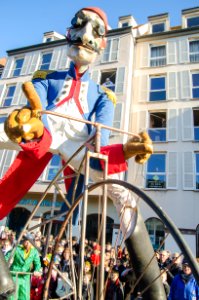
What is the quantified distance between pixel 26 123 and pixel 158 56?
1415 cm

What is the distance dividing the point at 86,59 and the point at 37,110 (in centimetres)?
73

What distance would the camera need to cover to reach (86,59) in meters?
2.09

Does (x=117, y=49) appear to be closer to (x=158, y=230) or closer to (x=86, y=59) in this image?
(x=158, y=230)

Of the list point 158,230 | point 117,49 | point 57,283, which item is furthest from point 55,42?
point 57,283

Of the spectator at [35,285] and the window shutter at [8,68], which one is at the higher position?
the window shutter at [8,68]

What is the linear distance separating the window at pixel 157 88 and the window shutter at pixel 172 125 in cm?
98

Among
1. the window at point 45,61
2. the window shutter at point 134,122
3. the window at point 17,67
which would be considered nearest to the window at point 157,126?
the window shutter at point 134,122

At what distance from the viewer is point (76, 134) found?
1942 millimetres

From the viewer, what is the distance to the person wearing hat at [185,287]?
12.3ft

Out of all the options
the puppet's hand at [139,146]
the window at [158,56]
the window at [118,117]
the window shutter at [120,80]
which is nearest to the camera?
the puppet's hand at [139,146]

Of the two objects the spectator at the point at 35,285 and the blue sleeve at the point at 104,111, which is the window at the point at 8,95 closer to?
the spectator at the point at 35,285

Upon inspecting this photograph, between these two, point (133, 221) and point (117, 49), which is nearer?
point (133, 221)

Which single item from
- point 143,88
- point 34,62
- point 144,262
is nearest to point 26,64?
point 34,62

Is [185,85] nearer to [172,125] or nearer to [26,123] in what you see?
[172,125]
